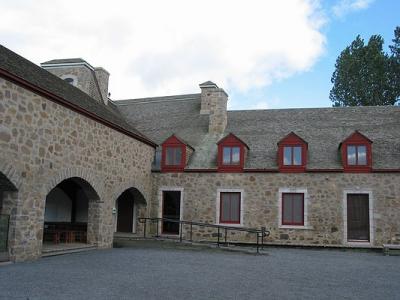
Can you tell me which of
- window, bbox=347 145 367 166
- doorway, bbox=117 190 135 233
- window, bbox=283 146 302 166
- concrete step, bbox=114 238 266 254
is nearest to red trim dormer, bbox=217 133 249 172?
window, bbox=283 146 302 166

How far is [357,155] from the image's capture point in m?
17.4

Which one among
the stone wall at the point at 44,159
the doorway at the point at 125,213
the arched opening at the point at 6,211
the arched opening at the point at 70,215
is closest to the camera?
the arched opening at the point at 6,211

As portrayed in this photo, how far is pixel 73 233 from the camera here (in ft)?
50.9

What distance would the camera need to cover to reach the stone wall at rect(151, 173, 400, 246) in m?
16.9

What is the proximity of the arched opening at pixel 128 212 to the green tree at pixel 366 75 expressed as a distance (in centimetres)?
2105

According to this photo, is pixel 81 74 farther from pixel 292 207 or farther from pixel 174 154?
pixel 292 207

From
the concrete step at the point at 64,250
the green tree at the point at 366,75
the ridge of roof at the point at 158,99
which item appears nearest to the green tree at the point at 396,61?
the green tree at the point at 366,75

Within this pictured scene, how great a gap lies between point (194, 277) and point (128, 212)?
34.8ft

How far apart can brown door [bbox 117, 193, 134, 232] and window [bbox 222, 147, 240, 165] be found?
4496 mm

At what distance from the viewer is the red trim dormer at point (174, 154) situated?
19.2 metres

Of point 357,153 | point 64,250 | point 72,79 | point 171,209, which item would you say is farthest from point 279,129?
point 64,250

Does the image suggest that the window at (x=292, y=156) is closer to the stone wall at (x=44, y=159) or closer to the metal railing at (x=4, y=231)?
the stone wall at (x=44, y=159)

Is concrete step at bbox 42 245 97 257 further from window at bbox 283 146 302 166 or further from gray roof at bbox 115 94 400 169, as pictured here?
window at bbox 283 146 302 166

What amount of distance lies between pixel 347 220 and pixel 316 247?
1.56 metres
